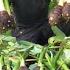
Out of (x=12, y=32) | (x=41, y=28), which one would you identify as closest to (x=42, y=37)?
(x=41, y=28)

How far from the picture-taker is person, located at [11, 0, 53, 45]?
132 cm

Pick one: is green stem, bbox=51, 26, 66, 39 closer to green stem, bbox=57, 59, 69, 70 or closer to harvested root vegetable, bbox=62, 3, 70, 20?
harvested root vegetable, bbox=62, 3, 70, 20

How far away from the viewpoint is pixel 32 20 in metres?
1.34

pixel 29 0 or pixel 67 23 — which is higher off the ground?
pixel 29 0

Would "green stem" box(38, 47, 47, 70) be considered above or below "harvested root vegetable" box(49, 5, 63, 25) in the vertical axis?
below

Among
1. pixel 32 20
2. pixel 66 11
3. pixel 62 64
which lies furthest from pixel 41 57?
pixel 66 11

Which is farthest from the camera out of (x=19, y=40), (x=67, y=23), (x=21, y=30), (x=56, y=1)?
(x=56, y=1)

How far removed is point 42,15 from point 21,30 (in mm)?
97

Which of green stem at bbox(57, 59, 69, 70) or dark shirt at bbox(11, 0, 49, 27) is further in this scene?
dark shirt at bbox(11, 0, 49, 27)

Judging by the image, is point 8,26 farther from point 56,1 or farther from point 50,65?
point 50,65

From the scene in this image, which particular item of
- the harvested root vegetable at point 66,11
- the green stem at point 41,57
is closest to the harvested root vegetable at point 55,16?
the harvested root vegetable at point 66,11

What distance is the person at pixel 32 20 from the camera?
1.32 m

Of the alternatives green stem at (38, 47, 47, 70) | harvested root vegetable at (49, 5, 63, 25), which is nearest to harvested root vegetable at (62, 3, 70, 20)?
harvested root vegetable at (49, 5, 63, 25)

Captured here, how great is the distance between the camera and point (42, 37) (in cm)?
135
